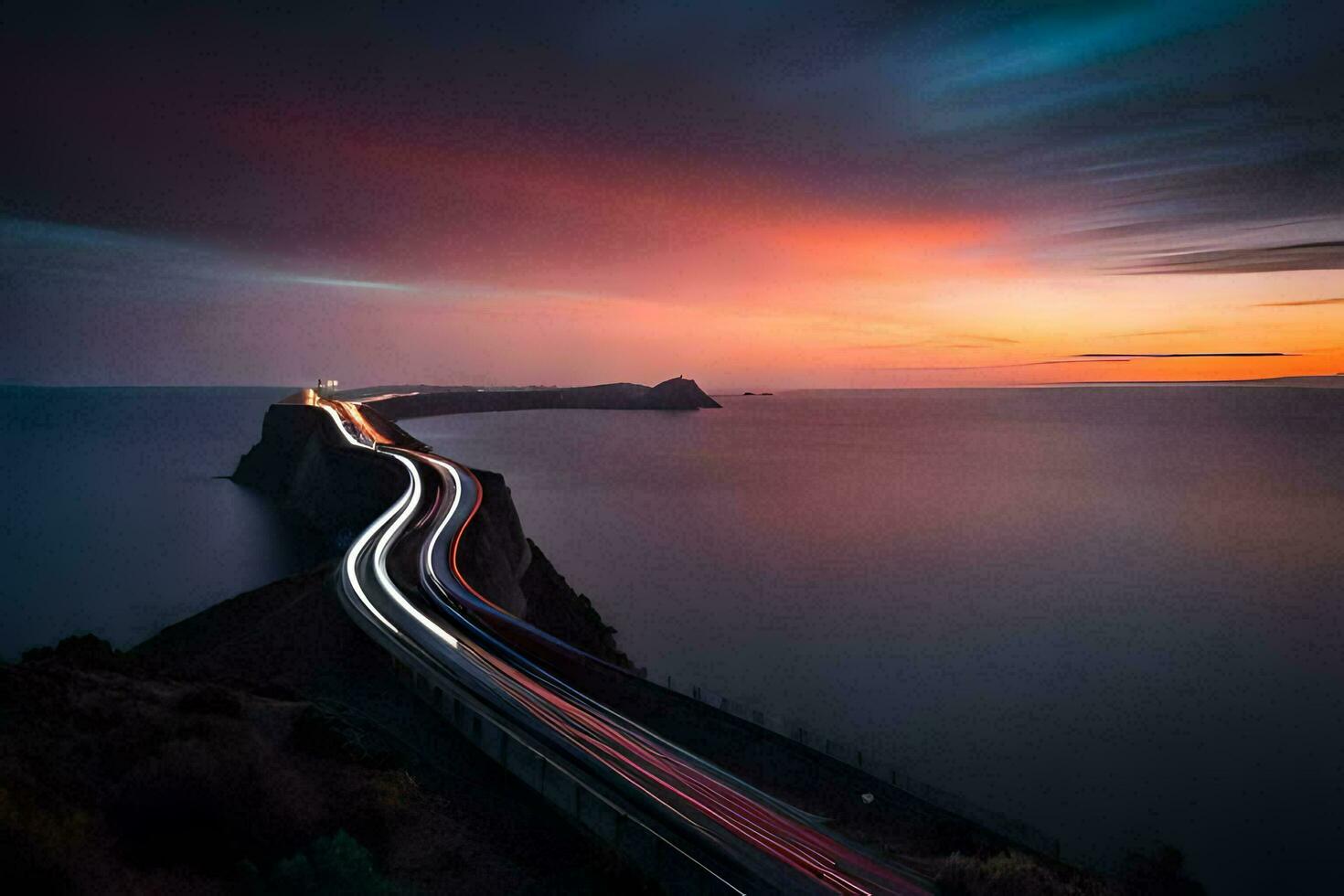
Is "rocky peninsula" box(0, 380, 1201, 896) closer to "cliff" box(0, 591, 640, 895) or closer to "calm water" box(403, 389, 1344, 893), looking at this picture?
"cliff" box(0, 591, 640, 895)

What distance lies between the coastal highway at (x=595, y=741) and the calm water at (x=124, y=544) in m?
18.0

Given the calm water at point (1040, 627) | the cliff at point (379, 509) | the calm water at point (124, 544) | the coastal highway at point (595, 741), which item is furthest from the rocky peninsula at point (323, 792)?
the calm water at point (124, 544)

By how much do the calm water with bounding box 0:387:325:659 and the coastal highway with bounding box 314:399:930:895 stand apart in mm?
18038

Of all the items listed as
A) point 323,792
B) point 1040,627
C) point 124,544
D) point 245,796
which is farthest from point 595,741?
point 124,544

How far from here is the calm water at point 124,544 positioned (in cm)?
3994

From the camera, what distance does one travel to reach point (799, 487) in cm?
8694

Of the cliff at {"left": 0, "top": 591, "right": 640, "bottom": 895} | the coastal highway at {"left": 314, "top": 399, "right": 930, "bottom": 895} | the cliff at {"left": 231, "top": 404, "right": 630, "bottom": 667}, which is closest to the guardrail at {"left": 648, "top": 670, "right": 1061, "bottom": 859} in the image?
the coastal highway at {"left": 314, "top": 399, "right": 930, "bottom": 895}

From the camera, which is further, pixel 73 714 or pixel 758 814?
pixel 758 814

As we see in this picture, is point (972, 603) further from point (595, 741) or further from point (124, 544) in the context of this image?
point (124, 544)

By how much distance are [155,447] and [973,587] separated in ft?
433

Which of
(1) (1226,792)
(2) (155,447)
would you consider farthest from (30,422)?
(1) (1226,792)

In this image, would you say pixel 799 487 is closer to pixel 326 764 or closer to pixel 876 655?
pixel 876 655

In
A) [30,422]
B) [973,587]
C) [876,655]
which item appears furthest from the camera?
[30,422]

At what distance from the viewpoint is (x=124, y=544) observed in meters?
56.7
